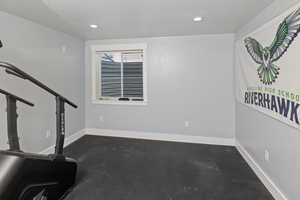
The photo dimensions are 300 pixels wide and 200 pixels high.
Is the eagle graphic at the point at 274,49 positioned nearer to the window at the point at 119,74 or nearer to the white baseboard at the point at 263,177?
the white baseboard at the point at 263,177

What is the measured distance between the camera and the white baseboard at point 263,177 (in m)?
1.86

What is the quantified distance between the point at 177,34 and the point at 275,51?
6.55ft

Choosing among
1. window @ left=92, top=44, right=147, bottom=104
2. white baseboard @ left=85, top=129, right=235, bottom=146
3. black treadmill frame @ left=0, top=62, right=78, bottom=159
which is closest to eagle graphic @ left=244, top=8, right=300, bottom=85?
white baseboard @ left=85, top=129, right=235, bottom=146

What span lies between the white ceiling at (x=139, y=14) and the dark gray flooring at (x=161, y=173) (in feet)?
7.66

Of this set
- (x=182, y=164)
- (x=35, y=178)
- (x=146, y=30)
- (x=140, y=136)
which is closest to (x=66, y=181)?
(x=35, y=178)

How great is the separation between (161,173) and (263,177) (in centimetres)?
137

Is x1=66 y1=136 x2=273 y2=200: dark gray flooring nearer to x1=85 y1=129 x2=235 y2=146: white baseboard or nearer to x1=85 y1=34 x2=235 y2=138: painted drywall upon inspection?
x1=85 y1=129 x2=235 y2=146: white baseboard

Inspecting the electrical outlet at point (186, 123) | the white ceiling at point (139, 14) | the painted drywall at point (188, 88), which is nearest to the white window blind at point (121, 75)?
the painted drywall at point (188, 88)

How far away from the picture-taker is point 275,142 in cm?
192

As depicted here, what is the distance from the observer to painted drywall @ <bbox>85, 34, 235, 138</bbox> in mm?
3484

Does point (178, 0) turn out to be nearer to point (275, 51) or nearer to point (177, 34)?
point (275, 51)

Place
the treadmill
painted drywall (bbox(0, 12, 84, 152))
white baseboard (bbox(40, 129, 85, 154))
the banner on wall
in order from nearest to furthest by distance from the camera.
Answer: the treadmill
the banner on wall
painted drywall (bbox(0, 12, 84, 152))
white baseboard (bbox(40, 129, 85, 154))

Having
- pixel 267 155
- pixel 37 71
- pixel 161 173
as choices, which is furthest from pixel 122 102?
pixel 267 155

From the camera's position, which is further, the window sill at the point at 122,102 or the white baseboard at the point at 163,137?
the window sill at the point at 122,102
